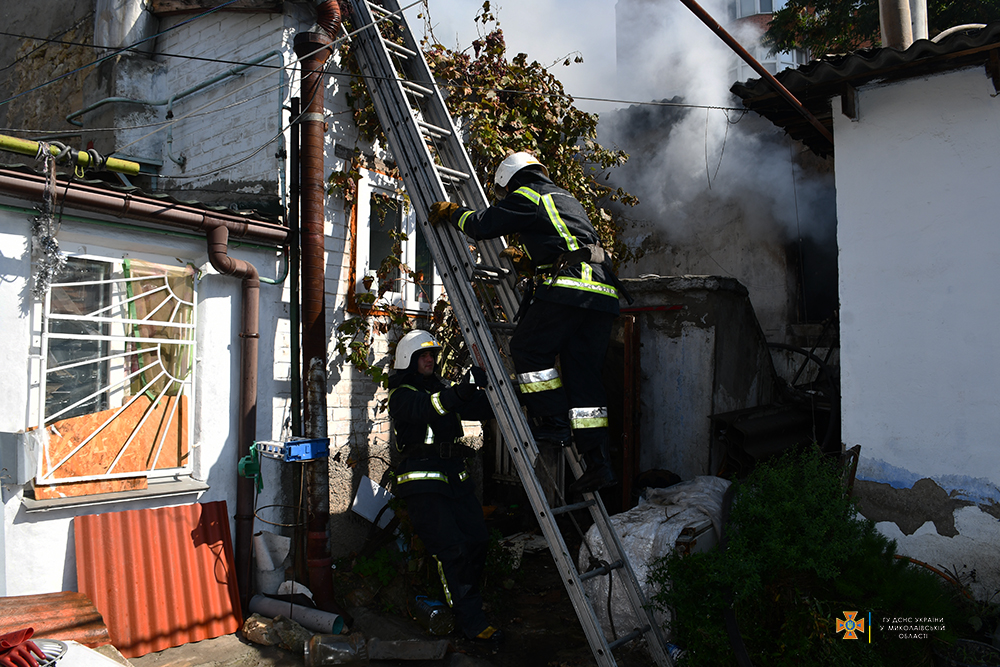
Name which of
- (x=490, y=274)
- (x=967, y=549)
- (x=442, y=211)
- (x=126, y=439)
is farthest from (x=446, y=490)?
(x=967, y=549)

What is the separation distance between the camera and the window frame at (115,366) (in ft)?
14.6

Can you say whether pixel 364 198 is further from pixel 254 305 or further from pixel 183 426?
pixel 183 426

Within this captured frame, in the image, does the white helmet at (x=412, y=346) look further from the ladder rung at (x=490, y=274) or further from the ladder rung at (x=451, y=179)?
the ladder rung at (x=451, y=179)

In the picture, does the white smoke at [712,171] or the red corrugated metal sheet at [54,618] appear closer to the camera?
the red corrugated metal sheet at [54,618]

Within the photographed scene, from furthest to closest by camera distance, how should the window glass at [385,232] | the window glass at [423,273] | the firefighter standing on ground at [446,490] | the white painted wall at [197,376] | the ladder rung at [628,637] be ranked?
the window glass at [423,273]
the window glass at [385,232]
the firefighter standing on ground at [446,490]
the white painted wall at [197,376]
the ladder rung at [628,637]

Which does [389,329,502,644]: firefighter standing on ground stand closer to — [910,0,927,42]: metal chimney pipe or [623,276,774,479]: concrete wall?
[623,276,774,479]: concrete wall

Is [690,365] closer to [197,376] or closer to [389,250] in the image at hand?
[389,250]

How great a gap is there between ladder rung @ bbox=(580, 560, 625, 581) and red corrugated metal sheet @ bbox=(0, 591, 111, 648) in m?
2.61

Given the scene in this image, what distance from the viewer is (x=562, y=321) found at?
13.6ft

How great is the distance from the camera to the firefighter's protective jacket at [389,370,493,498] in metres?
4.84

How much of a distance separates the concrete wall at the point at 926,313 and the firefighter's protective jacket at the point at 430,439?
2.75 metres

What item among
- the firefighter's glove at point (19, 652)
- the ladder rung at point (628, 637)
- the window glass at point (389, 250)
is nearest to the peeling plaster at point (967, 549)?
the ladder rung at point (628, 637)

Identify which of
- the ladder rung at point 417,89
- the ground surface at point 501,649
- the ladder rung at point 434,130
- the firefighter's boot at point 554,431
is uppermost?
the ladder rung at point 417,89

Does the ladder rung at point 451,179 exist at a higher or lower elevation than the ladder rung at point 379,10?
lower
